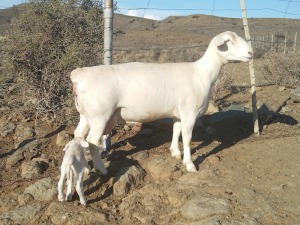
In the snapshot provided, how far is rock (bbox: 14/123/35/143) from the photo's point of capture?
7.73 m

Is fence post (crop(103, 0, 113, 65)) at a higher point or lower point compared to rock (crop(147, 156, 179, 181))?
higher

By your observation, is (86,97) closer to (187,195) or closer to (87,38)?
(187,195)

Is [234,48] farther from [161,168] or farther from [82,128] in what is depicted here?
[82,128]

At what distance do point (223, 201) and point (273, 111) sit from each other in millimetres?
4980

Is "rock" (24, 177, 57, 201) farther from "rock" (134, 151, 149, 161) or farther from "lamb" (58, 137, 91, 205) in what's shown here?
"rock" (134, 151, 149, 161)

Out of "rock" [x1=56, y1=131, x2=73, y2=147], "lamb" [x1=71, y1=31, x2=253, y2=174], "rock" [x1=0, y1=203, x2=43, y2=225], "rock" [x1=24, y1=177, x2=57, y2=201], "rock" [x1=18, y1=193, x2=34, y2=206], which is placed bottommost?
"rock" [x1=0, y1=203, x2=43, y2=225]

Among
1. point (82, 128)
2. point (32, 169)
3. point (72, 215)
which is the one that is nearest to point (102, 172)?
point (82, 128)

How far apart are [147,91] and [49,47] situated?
3071 millimetres

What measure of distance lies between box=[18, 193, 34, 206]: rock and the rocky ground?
0.04 feet

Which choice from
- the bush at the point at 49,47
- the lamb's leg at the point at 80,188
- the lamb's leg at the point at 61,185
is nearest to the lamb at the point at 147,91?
the lamb's leg at the point at 80,188

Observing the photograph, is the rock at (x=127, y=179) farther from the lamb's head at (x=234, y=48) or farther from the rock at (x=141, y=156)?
the lamb's head at (x=234, y=48)

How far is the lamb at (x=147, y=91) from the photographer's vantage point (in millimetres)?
5895

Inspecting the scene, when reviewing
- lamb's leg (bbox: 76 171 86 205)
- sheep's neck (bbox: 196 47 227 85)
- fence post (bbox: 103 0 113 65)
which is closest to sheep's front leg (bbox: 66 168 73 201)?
lamb's leg (bbox: 76 171 86 205)

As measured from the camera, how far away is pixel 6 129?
7.98 metres
